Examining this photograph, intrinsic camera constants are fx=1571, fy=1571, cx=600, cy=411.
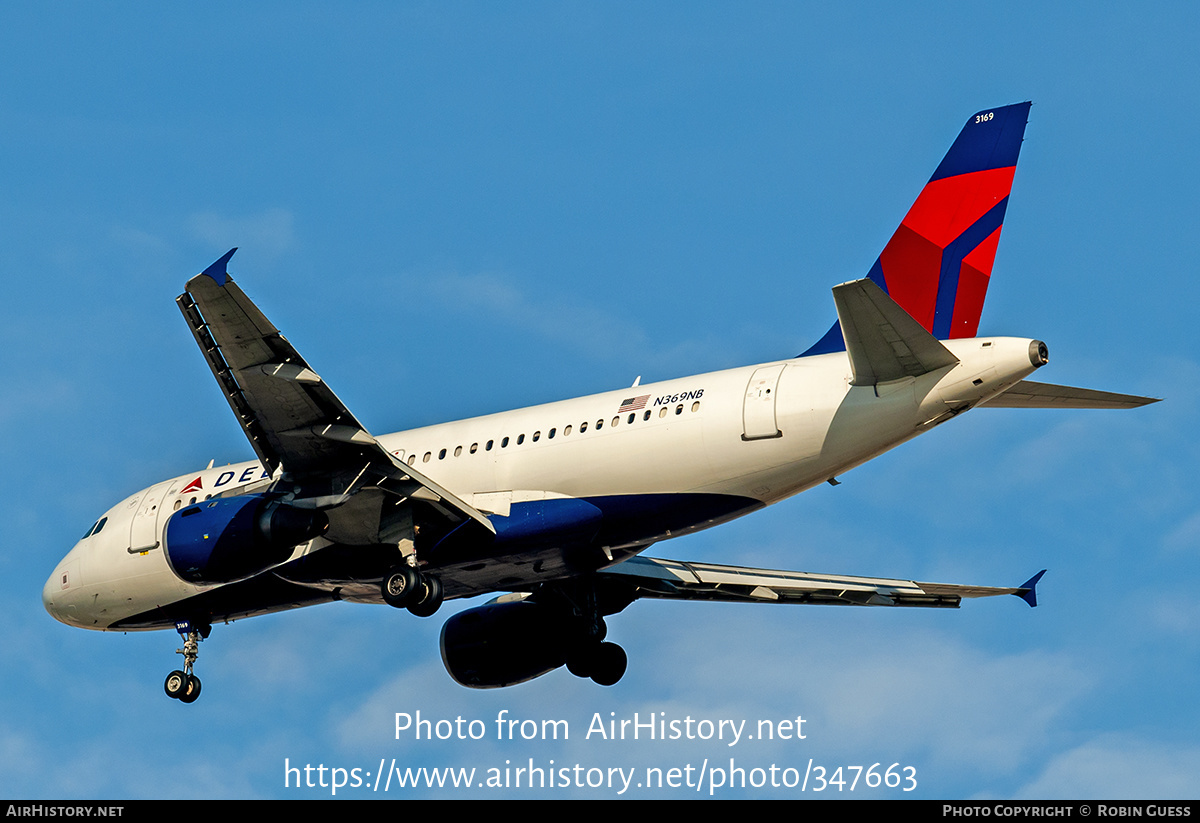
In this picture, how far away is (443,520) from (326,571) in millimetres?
2428

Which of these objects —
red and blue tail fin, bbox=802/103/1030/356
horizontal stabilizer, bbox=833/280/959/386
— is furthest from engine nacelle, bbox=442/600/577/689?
horizontal stabilizer, bbox=833/280/959/386

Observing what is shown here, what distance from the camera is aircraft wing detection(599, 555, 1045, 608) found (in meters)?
30.6

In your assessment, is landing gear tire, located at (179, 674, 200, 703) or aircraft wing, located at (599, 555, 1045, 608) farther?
aircraft wing, located at (599, 555, 1045, 608)

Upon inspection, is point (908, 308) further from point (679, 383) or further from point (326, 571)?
point (326, 571)

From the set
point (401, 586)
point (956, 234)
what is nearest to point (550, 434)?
point (401, 586)

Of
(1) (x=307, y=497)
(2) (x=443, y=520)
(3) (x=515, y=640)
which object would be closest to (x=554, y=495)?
(2) (x=443, y=520)

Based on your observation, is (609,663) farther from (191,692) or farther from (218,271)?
(218,271)

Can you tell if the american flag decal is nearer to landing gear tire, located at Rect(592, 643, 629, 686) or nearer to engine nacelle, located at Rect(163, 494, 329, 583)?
engine nacelle, located at Rect(163, 494, 329, 583)

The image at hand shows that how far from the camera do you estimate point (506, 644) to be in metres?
30.9

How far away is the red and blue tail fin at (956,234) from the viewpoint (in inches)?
993

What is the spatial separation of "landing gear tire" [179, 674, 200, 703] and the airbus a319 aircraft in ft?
0.07

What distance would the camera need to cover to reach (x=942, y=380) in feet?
74.9

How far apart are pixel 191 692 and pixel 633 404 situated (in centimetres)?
1022
